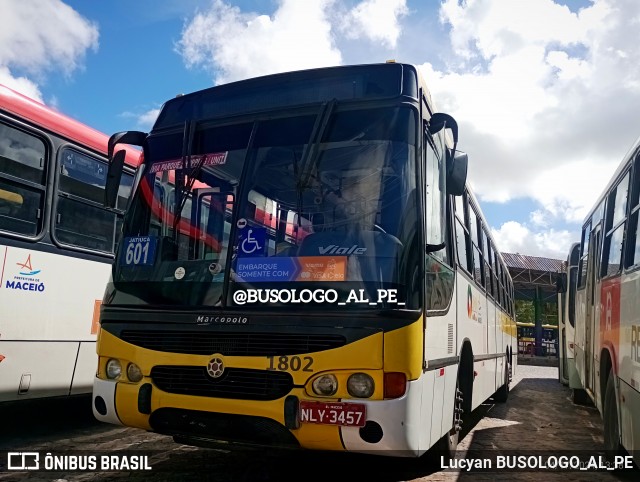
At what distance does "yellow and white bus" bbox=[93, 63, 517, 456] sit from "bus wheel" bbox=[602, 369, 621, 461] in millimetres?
1631

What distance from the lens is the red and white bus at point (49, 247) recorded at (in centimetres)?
565

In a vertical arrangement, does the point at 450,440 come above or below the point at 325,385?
below

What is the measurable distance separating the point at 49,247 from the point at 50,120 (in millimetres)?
1441

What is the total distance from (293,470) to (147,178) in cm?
294

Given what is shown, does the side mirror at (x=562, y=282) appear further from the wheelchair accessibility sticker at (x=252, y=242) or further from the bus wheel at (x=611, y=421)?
the wheelchair accessibility sticker at (x=252, y=242)

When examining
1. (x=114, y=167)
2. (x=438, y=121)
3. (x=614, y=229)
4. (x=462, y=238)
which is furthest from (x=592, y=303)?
(x=114, y=167)

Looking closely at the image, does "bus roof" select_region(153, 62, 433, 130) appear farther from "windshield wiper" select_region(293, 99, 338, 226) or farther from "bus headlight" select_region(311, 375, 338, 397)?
"bus headlight" select_region(311, 375, 338, 397)

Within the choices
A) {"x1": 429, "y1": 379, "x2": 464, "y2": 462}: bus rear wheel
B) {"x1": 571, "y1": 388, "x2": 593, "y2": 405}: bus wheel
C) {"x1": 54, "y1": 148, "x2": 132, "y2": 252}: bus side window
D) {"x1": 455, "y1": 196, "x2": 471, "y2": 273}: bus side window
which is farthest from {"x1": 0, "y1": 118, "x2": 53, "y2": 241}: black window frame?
{"x1": 571, "y1": 388, "x2": 593, "y2": 405}: bus wheel

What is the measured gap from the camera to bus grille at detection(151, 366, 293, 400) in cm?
387

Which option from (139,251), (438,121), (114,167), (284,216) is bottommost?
(139,251)

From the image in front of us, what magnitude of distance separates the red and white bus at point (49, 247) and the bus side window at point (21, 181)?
0.03 ft

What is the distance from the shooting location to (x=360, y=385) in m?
3.75

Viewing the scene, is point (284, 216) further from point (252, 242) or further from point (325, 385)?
point (325, 385)

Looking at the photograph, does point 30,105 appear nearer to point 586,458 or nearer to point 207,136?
point 207,136
